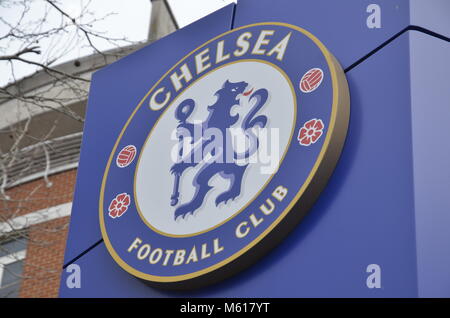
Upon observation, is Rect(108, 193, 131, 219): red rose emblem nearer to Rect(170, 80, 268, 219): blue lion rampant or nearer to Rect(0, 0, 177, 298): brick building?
Rect(170, 80, 268, 219): blue lion rampant

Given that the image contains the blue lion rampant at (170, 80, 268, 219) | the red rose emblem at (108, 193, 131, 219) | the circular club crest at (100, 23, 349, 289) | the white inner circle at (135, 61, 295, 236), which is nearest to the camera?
the circular club crest at (100, 23, 349, 289)

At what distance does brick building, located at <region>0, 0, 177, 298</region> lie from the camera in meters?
11.1

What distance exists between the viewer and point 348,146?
3.62m

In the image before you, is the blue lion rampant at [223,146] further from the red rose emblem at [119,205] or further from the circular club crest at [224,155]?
the red rose emblem at [119,205]

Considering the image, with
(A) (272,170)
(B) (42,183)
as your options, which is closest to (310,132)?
(A) (272,170)

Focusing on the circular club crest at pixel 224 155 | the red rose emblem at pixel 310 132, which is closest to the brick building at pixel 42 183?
the circular club crest at pixel 224 155

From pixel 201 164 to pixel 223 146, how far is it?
6.4 inches

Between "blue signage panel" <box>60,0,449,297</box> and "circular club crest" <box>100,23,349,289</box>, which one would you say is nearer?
"blue signage panel" <box>60,0,449,297</box>

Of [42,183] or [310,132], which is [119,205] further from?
[42,183]

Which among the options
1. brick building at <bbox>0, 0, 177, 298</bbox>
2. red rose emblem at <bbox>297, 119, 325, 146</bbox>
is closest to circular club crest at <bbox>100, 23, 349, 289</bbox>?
red rose emblem at <bbox>297, 119, 325, 146</bbox>

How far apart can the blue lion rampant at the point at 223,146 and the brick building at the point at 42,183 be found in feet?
21.7

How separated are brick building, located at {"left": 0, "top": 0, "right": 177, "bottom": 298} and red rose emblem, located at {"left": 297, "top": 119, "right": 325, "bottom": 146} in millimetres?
7285
